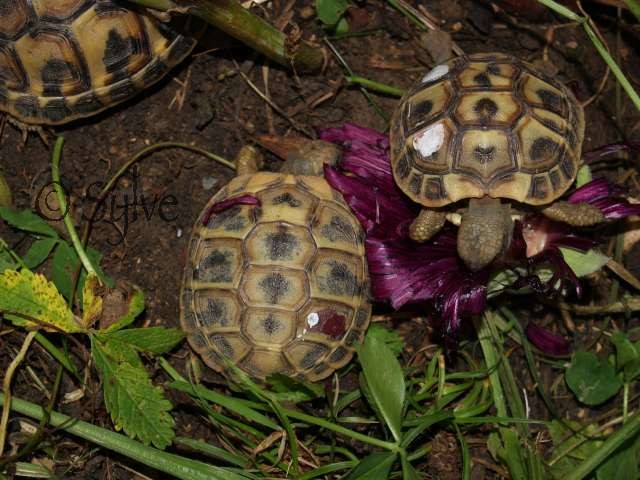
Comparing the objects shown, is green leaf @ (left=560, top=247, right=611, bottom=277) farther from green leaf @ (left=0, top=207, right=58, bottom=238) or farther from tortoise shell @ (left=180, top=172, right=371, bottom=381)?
green leaf @ (left=0, top=207, right=58, bottom=238)

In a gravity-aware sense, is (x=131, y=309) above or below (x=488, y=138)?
below

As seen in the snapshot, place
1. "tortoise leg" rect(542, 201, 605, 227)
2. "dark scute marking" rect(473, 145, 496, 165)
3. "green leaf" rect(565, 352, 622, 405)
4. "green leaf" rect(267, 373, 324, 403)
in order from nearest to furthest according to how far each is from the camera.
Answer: "dark scute marking" rect(473, 145, 496, 165) → "green leaf" rect(267, 373, 324, 403) → "tortoise leg" rect(542, 201, 605, 227) → "green leaf" rect(565, 352, 622, 405)

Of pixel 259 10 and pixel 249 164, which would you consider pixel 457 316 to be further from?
pixel 259 10

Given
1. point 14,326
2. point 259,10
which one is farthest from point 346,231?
point 14,326

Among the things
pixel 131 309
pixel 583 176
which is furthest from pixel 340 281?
pixel 583 176

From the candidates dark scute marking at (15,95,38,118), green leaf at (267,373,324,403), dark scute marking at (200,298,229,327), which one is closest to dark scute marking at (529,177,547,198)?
green leaf at (267,373,324,403)

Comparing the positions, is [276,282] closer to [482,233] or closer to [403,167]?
[403,167]

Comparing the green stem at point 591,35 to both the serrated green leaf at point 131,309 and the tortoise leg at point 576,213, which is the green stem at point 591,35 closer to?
the tortoise leg at point 576,213
